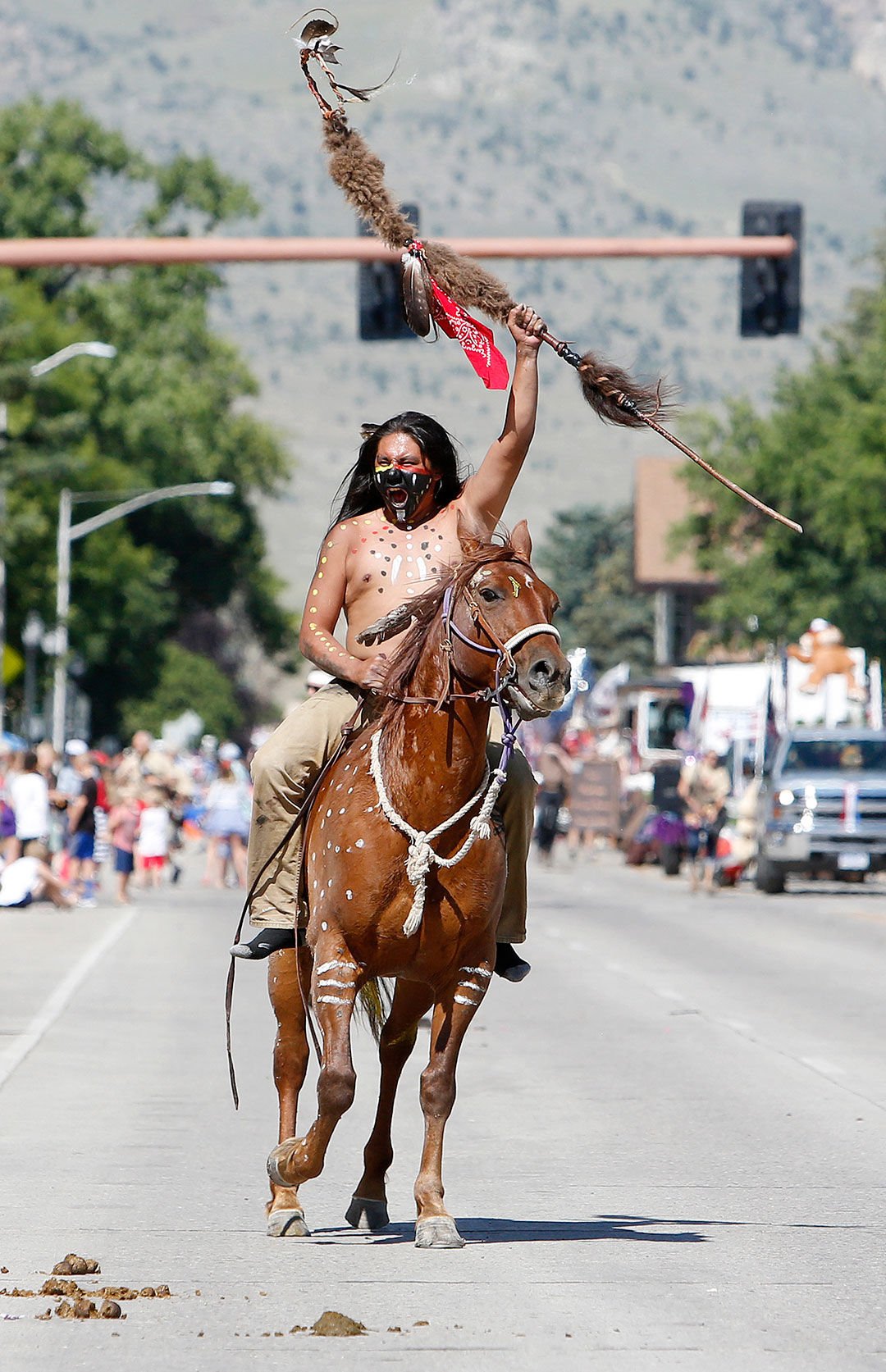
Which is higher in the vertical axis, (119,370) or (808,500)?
(119,370)

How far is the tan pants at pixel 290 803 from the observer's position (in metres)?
8.31

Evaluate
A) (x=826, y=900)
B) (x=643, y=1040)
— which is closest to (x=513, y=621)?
(x=643, y=1040)

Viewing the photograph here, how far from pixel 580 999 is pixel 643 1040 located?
2.86 metres

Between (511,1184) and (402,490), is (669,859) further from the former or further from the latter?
(402,490)

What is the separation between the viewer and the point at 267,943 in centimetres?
839

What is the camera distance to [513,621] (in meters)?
7.39

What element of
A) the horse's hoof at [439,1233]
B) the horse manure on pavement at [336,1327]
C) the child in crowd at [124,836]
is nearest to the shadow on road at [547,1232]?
the horse's hoof at [439,1233]

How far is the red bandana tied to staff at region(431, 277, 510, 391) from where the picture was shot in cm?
829

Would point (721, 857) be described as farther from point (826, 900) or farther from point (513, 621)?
point (513, 621)

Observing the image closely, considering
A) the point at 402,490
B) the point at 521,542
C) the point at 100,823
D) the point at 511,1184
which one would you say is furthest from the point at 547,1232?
the point at 100,823

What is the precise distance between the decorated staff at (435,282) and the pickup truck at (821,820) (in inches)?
988

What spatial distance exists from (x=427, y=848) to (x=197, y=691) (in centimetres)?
9246

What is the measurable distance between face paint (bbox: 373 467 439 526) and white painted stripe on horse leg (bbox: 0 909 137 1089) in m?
5.18

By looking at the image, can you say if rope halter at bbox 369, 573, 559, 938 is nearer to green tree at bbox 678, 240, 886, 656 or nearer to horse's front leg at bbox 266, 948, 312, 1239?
horse's front leg at bbox 266, 948, 312, 1239
